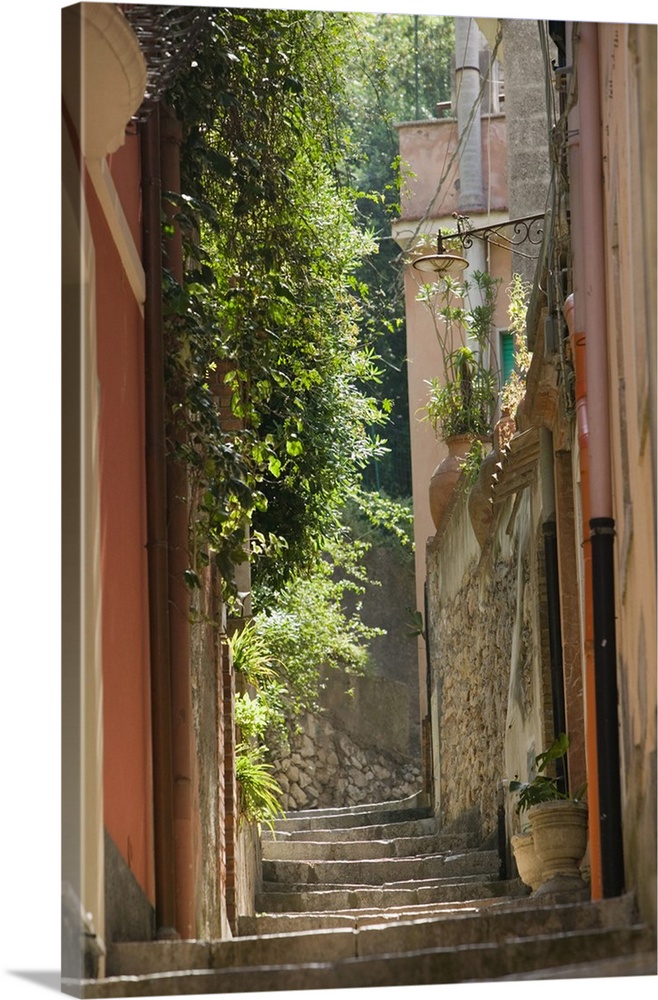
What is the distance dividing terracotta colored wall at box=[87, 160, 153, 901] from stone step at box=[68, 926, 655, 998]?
584 millimetres

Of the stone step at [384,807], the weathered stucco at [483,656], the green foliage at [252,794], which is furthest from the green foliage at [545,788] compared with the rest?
the stone step at [384,807]

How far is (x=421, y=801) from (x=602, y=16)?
9788 mm

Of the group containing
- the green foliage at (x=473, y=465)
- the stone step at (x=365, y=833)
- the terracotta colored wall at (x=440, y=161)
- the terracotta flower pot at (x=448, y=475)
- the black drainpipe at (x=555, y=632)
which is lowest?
the stone step at (x=365, y=833)

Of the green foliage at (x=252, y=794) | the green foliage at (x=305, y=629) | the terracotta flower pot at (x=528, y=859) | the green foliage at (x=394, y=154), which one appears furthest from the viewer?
the green foliage at (x=394, y=154)

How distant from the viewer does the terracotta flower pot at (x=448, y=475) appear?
11.9m

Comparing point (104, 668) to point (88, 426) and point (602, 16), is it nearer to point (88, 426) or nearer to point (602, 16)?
point (88, 426)

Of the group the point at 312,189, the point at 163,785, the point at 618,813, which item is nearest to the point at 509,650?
the point at 312,189

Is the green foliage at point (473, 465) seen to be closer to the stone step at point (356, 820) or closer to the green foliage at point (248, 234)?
the green foliage at point (248, 234)

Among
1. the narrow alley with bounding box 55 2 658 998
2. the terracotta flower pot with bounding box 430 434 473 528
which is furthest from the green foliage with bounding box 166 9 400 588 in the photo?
the terracotta flower pot with bounding box 430 434 473 528

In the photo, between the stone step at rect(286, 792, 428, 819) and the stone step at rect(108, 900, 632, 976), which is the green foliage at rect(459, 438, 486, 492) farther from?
the stone step at rect(108, 900, 632, 976)

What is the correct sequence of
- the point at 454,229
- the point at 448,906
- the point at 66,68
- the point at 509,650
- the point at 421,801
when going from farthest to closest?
the point at 454,229
the point at 421,801
the point at 509,650
the point at 448,906
the point at 66,68

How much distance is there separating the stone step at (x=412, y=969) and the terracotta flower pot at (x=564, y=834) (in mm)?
2138

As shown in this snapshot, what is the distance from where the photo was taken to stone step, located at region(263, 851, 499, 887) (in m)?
8.87

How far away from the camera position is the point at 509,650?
916cm
